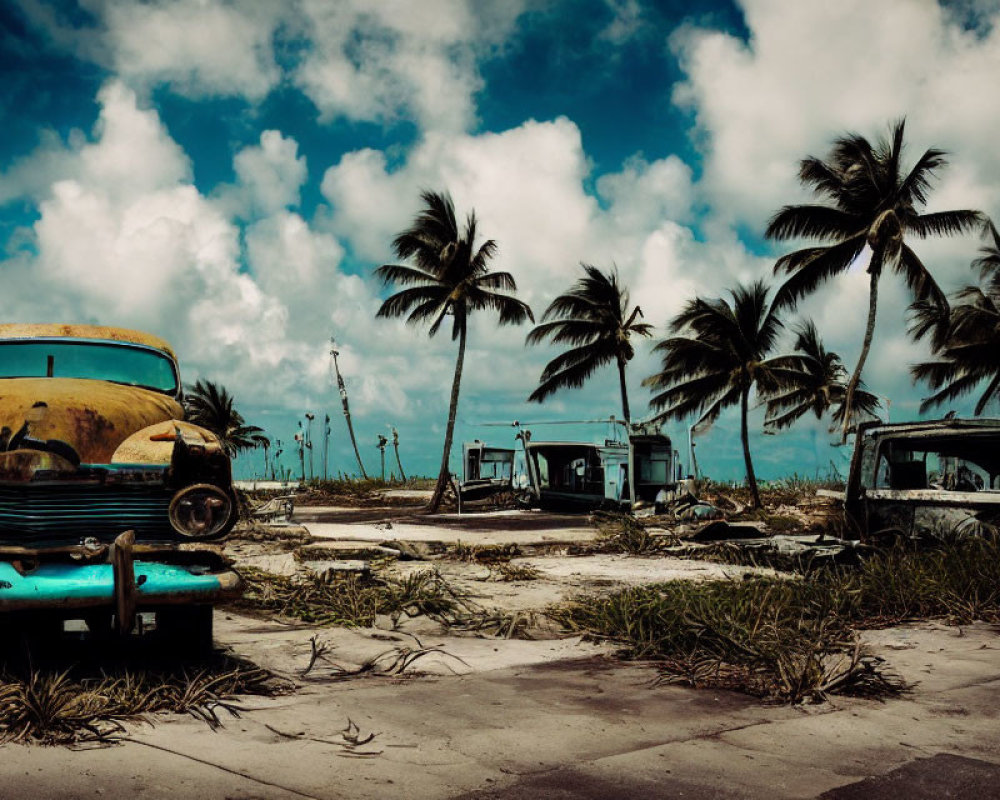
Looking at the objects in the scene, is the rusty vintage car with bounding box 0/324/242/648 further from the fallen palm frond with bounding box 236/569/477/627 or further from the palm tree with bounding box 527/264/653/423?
the palm tree with bounding box 527/264/653/423

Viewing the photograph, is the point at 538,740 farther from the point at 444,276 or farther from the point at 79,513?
the point at 444,276

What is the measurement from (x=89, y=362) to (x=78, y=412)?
1015 millimetres

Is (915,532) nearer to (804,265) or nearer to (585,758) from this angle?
(585,758)

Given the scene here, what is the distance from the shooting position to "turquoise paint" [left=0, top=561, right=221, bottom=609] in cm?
431

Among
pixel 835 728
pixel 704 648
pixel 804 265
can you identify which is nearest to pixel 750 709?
pixel 835 728

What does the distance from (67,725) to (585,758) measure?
92.0 inches

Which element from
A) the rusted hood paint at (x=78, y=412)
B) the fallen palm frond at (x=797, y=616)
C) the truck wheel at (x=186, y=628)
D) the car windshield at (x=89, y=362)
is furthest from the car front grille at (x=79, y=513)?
the fallen palm frond at (x=797, y=616)

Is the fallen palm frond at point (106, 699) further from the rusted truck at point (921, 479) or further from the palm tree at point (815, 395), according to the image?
the palm tree at point (815, 395)

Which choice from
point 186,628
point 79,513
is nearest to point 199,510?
point 79,513

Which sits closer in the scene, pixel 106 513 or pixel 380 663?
pixel 106 513

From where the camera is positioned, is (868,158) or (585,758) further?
(868,158)

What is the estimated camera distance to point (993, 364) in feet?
86.0

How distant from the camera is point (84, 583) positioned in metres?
4.41

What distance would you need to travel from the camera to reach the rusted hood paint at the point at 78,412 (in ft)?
16.7
